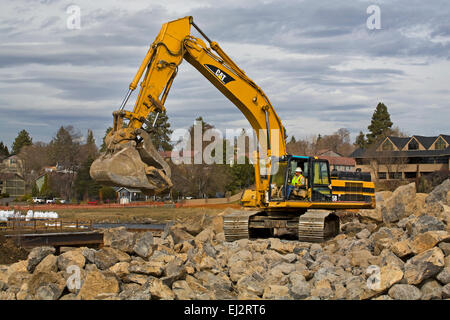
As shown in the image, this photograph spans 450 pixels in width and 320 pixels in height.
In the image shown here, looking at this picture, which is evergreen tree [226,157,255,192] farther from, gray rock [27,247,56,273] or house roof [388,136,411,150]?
gray rock [27,247,56,273]

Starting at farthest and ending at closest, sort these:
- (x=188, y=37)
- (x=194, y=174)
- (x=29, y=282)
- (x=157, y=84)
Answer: (x=194, y=174) → (x=188, y=37) → (x=157, y=84) → (x=29, y=282)

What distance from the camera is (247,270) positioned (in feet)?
47.3

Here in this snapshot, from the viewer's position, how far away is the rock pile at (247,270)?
40.1ft

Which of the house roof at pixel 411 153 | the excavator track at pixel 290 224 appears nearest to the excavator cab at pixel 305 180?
the excavator track at pixel 290 224

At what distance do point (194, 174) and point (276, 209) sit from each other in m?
48.4

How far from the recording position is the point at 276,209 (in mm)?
20047

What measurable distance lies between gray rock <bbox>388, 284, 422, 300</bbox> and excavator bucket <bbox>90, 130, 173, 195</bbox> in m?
6.32

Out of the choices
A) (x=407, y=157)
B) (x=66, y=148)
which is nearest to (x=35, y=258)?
(x=407, y=157)

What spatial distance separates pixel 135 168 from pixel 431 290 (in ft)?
24.7

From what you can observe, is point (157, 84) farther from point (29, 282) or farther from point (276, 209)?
point (29, 282)

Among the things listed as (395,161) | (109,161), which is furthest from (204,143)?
(109,161)

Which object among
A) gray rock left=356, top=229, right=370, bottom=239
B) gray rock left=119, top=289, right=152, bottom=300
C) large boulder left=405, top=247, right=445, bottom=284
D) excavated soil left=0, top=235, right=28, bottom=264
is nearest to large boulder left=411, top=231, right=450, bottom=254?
large boulder left=405, top=247, right=445, bottom=284

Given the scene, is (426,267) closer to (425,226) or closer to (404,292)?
(404,292)

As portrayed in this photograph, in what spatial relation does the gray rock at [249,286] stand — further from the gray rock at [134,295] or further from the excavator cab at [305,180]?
the excavator cab at [305,180]
